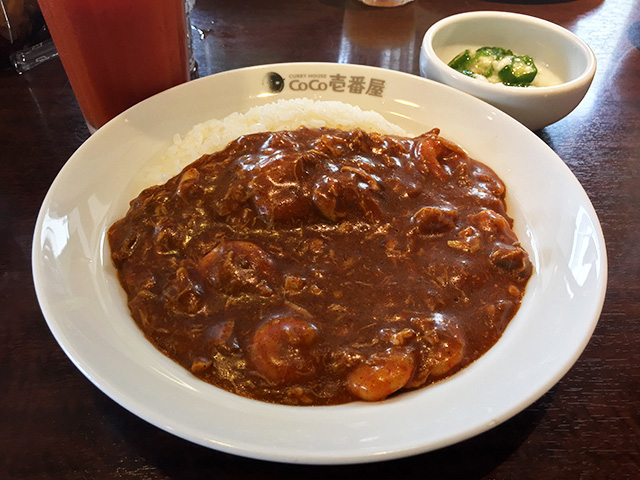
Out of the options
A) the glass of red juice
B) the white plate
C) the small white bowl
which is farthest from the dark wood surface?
the glass of red juice

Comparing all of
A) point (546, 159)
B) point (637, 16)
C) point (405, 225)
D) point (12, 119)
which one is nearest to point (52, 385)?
point (405, 225)

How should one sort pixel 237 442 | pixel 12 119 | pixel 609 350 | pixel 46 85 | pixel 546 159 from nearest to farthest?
pixel 237 442 < pixel 609 350 < pixel 546 159 < pixel 12 119 < pixel 46 85

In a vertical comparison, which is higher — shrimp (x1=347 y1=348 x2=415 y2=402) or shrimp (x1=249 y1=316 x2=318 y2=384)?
shrimp (x1=249 y1=316 x2=318 y2=384)

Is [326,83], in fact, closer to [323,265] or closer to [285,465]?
[323,265]

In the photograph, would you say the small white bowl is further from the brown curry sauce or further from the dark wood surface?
the brown curry sauce

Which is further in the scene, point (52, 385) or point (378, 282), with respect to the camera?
point (378, 282)

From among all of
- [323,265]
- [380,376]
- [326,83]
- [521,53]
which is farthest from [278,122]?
[521,53]

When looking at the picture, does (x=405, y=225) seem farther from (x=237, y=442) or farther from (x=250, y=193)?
(x=237, y=442)
